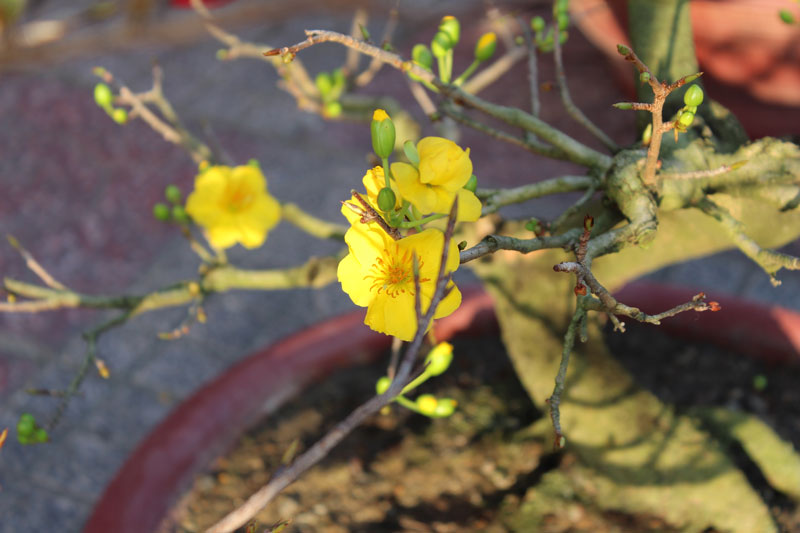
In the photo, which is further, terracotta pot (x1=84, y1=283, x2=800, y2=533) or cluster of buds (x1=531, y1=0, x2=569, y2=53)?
terracotta pot (x1=84, y1=283, x2=800, y2=533)

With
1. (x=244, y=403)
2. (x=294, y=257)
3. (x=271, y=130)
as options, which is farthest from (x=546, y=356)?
(x=271, y=130)

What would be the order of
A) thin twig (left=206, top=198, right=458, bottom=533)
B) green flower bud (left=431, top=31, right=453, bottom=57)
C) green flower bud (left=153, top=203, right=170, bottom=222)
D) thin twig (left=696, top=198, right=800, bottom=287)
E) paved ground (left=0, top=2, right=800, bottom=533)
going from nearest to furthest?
thin twig (left=206, top=198, right=458, bottom=533), thin twig (left=696, top=198, right=800, bottom=287), green flower bud (left=431, top=31, right=453, bottom=57), green flower bud (left=153, top=203, right=170, bottom=222), paved ground (left=0, top=2, right=800, bottom=533)

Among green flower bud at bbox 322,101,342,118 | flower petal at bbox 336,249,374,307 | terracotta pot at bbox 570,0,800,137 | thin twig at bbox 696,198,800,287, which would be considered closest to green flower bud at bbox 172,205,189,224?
green flower bud at bbox 322,101,342,118

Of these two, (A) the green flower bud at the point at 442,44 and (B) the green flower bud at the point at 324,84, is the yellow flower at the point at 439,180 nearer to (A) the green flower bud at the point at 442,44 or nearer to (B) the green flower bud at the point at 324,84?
(A) the green flower bud at the point at 442,44

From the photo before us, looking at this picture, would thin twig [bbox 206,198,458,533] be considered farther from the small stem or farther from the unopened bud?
the unopened bud

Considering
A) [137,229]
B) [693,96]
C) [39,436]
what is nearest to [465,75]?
[693,96]

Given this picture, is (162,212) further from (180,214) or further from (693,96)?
(693,96)
